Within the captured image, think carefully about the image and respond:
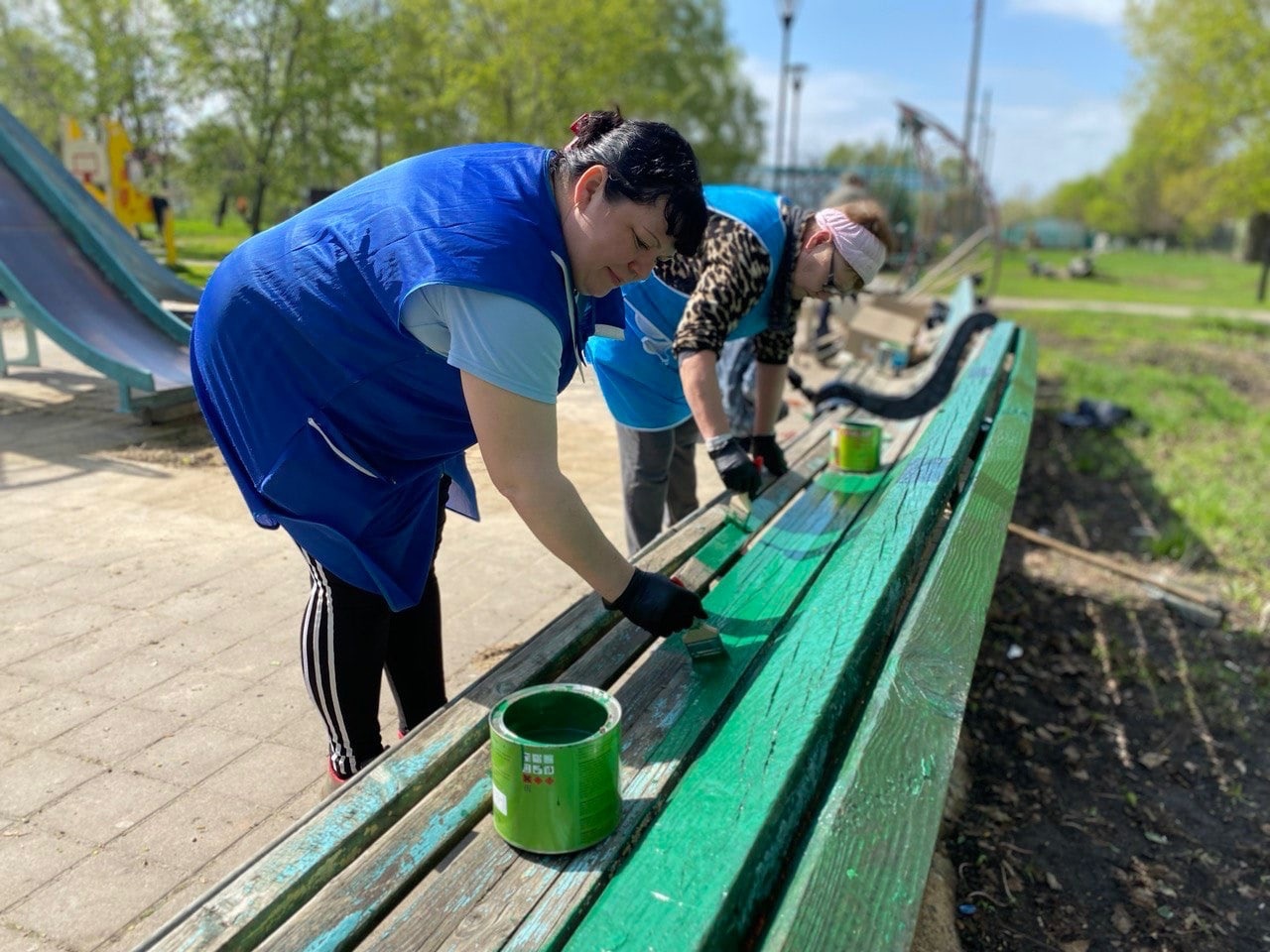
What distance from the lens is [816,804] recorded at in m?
1.56

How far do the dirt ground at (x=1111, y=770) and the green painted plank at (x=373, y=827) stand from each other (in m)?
1.37

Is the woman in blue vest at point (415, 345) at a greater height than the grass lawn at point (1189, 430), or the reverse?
the woman in blue vest at point (415, 345)

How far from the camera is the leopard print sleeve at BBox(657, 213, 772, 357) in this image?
2.77 m

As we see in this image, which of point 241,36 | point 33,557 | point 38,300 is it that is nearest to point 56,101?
point 241,36

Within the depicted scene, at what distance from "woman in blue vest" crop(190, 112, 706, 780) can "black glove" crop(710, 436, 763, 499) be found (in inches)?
40.0

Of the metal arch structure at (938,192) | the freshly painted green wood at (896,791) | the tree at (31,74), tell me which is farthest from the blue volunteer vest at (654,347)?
the tree at (31,74)

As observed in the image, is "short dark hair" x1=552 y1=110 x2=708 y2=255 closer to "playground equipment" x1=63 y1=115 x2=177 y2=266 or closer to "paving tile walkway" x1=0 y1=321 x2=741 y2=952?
"paving tile walkway" x1=0 y1=321 x2=741 y2=952

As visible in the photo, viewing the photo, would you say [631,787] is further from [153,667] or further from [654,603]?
[153,667]

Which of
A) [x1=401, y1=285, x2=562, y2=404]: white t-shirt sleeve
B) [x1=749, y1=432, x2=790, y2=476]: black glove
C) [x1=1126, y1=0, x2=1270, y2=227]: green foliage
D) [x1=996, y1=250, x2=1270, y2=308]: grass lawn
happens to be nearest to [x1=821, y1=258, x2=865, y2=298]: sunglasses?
[x1=749, y1=432, x2=790, y2=476]: black glove

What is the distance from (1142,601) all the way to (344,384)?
15.2ft

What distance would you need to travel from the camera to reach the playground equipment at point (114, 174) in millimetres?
15648

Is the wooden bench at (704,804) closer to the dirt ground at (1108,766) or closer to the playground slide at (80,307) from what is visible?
the dirt ground at (1108,766)

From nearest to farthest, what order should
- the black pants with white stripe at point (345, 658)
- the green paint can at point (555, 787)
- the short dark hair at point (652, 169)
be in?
the green paint can at point (555, 787) < the short dark hair at point (652, 169) < the black pants with white stripe at point (345, 658)

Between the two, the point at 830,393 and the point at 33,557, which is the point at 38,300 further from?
the point at 830,393
